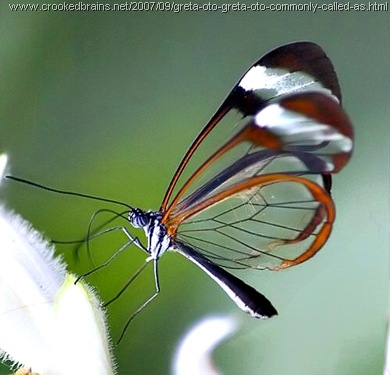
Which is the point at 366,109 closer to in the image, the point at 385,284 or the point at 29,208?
the point at 385,284

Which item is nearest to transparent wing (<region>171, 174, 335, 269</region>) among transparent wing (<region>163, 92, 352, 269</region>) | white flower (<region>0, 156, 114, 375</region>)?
transparent wing (<region>163, 92, 352, 269</region>)

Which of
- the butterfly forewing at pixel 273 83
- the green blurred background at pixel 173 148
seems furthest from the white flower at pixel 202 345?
the butterfly forewing at pixel 273 83

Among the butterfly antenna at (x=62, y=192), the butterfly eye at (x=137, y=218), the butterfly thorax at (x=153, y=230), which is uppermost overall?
the butterfly antenna at (x=62, y=192)

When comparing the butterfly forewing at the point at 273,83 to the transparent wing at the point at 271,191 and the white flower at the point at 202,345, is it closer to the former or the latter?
the transparent wing at the point at 271,191

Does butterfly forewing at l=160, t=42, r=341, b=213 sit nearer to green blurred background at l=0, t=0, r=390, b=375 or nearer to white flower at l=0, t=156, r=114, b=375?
green blurred background at l=0, t=0, r=390, b=375

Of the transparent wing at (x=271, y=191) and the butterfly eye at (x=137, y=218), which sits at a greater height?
the butterfly eye at (x=137, y=218)

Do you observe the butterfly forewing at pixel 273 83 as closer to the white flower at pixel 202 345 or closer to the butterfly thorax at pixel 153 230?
the butterfly thorax at pixel 153 230

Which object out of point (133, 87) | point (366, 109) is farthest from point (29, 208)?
point (366, 109)
